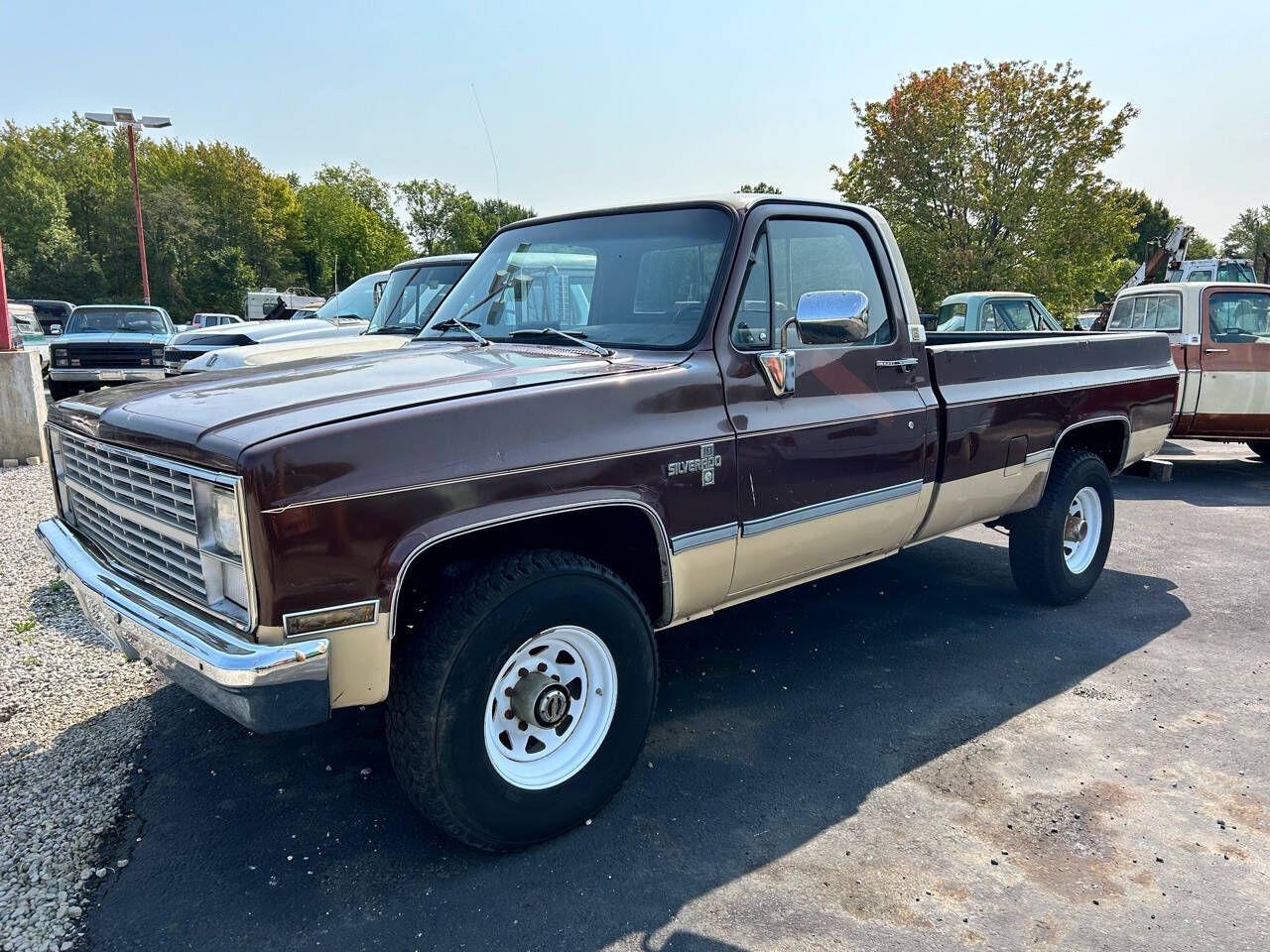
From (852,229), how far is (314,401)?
2.51 meters

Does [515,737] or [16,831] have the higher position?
[515,737]

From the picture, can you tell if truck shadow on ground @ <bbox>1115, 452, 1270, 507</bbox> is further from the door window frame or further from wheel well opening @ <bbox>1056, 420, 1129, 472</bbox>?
the door window frame

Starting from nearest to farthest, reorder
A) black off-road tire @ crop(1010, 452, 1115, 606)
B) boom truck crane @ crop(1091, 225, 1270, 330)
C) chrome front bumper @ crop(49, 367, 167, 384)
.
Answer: black off-road tire @ crop(1010, 452, 1115, 606) → chrome front bumper @ crop(49, 367, 167, 384) → boom truck crane @ crop(1091, 225, 1270, 330)

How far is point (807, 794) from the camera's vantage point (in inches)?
124

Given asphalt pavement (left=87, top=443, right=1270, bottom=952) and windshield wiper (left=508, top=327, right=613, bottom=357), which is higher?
windshield wiper (left=508, top=327, right=613, bottom=357)

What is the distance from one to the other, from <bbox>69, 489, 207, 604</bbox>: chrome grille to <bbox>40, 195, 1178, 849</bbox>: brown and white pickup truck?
0.6 inches

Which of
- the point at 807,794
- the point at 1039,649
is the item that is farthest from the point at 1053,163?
the point at 807,794

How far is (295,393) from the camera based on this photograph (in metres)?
2.72

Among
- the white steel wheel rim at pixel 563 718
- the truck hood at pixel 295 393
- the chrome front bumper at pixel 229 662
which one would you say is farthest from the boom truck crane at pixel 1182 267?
the chrome front bumper at pixel 229 662

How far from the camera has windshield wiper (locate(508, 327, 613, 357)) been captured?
3236mm

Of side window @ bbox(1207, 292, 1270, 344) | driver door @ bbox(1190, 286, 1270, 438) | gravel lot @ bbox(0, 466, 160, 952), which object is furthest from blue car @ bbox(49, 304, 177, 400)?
side window @ bbox(1207, 292, 1270, 344)

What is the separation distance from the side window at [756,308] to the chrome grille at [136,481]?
1910mm

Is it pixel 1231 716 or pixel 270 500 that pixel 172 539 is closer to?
pixel 270 500

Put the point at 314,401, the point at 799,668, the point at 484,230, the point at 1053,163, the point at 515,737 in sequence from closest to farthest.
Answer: the point at 314,401 → the point at 515,737 → the point at 799,668 → the point at 1053,163 → the point at 484,230
